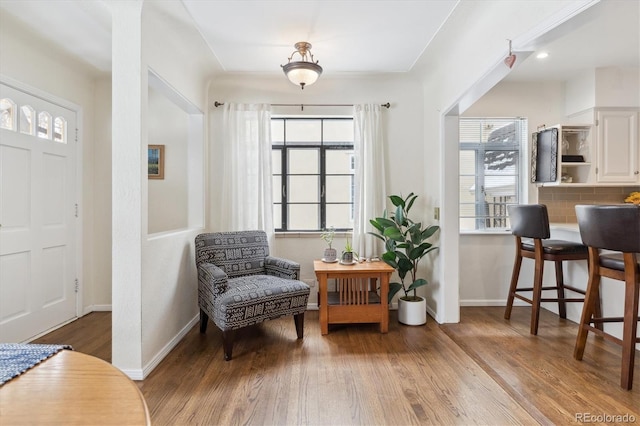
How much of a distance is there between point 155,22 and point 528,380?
11.6ft

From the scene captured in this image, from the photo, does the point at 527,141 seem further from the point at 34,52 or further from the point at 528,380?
the point at 34,52

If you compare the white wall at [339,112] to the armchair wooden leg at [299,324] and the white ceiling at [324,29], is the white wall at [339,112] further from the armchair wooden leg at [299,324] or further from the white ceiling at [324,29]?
the armchair wooden leg at [299,324]

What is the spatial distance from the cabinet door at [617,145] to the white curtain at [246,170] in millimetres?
3503

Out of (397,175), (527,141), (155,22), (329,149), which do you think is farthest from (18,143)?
(527,141)

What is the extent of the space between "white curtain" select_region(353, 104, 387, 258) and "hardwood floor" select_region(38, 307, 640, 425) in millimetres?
897

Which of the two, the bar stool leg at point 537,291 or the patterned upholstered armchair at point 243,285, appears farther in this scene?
the bar stool leg at point 537,291

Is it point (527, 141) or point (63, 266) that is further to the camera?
point (527, 141)

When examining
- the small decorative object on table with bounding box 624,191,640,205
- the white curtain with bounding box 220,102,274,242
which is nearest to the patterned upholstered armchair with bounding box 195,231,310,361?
the white curtain with bounding box 220,102,274,242

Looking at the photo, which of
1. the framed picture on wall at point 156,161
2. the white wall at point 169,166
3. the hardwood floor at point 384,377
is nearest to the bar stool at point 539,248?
the hardwood floor at point 384,377

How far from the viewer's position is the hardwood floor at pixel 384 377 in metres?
1.82

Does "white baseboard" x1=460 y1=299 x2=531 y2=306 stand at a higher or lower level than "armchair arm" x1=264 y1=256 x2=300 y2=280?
lower

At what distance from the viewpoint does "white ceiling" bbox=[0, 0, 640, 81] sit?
2.32 m

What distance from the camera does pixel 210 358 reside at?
249 cm

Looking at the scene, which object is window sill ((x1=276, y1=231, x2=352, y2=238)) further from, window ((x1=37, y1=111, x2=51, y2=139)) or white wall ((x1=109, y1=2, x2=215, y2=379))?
window ((x1=37, y1=111, x2=51, y2=139))
